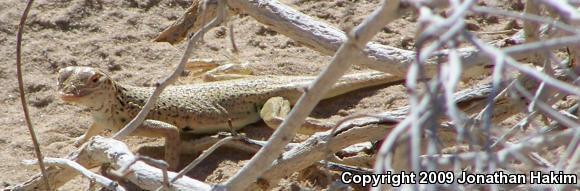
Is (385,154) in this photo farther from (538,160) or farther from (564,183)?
(538,160)

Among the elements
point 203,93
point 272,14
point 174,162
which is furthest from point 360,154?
point 203,93

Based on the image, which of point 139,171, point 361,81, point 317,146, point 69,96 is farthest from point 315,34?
point 69,96

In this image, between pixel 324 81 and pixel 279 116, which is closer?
pixel 324 81

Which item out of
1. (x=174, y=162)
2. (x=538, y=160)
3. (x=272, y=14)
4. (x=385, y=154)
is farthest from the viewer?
(x=174, y=162)

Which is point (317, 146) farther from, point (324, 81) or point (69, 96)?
point (69, 96)

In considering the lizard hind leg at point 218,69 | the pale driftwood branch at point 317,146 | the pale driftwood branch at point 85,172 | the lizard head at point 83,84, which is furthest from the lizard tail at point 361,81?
the pale driftwood branch at point 85,172
